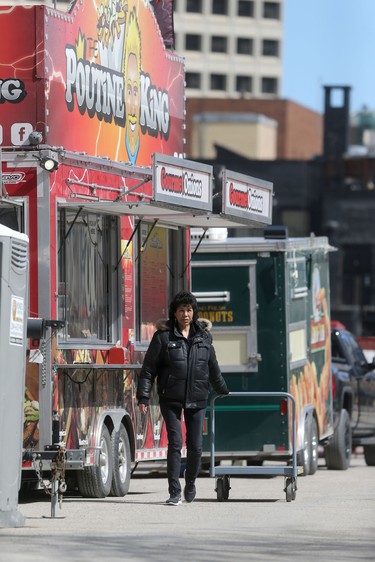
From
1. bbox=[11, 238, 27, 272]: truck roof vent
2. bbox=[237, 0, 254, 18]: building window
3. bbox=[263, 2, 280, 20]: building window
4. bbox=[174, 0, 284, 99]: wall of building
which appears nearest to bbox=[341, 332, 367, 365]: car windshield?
bbox=[11, 238, 27, 272]: truck roof vent

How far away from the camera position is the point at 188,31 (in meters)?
142

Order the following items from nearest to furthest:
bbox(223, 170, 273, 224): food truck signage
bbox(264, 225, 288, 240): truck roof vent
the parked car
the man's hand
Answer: bbox(223, 170, 273, 224): food truck signage < the man's hand < bbox(264, 225, 288, 240): truck roof vent < the parked car

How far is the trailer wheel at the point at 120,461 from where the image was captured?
1644 cm

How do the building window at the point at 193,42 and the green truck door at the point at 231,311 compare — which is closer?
the green truck door at the point at 231,311

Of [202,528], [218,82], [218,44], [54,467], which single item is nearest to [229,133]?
[218,44]

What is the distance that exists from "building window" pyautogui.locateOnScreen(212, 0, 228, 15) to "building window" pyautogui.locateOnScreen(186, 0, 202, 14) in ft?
4.14

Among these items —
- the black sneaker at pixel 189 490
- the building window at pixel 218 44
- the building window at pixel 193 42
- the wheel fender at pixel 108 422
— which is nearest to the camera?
the black sneaker at pixel 189 490

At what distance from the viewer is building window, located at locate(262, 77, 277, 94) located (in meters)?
146

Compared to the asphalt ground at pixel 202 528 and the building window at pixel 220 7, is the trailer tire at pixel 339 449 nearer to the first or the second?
the asphalt ground at pixel 202 528

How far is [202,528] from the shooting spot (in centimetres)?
1300

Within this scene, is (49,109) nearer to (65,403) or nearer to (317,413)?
(65,403)

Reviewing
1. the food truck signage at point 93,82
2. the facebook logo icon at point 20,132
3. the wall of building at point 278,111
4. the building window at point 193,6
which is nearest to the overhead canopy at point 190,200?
the food truck signage at point 93,82

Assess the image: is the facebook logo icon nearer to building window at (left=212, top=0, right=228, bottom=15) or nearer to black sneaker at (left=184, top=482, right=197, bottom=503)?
black sneaker at (left=184, top=482, right=197, bottom=503)

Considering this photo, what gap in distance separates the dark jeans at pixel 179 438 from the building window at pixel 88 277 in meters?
1.19
